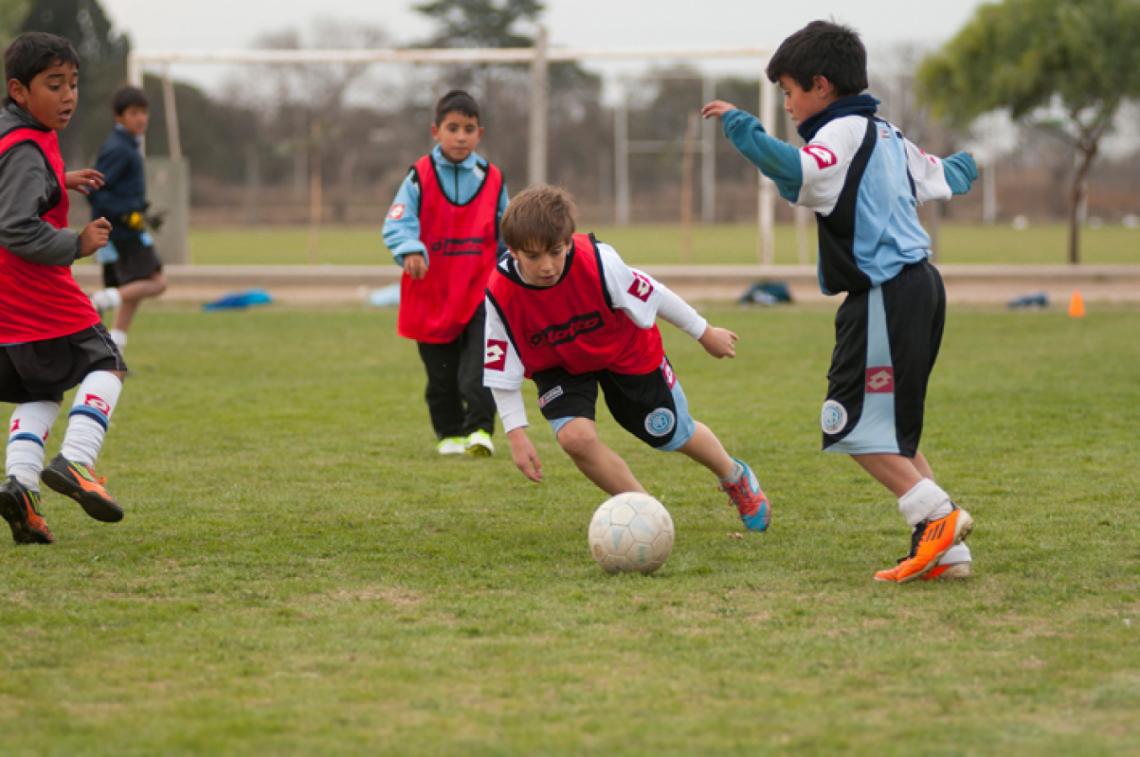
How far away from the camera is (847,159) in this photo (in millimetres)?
4602

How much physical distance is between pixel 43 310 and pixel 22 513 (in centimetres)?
74

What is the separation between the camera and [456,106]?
7395 mm

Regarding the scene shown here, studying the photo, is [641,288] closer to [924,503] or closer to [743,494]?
[743,494]

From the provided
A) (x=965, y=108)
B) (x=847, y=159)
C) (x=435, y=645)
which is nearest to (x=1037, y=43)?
(x=965, y=108)

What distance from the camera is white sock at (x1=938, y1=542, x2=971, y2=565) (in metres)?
4.66

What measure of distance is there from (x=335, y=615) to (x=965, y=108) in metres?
21.0

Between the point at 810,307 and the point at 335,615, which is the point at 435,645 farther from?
the point at 810,307

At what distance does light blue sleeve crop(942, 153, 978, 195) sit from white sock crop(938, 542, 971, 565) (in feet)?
3.89

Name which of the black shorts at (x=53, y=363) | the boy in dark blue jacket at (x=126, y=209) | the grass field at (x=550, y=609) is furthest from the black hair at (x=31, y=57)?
the boy in dark blue jacket at (x=126, y=209)

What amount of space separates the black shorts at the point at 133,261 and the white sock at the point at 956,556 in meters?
8.10

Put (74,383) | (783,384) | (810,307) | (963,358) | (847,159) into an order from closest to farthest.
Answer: (847,159)
(74,383)
(783,384)
(963,358)
(810,307)

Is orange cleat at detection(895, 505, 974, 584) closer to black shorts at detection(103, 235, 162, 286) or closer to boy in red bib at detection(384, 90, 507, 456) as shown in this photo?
boy in red bib at detection(384, 90, 507, 456)

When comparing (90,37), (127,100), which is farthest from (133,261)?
(90,37)

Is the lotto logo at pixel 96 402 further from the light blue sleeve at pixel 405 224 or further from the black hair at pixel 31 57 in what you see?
the light blue sleeve at pixel 405 224
